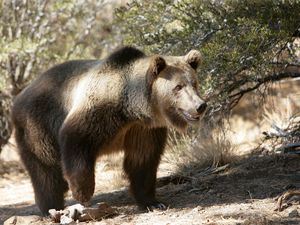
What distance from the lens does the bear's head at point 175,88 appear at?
6.05 m

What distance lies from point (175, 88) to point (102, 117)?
0.79 meters

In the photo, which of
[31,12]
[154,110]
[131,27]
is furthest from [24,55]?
[154,110]

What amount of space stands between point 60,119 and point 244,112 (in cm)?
752

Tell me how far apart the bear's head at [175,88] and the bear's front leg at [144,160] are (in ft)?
1.41

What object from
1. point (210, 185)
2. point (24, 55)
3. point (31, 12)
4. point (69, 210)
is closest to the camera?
point (69, 210)

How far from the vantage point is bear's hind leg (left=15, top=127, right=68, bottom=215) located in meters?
6.93

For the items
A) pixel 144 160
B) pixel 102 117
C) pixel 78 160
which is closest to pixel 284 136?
pixel 144 160

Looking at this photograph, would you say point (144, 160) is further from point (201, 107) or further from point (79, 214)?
point (201, 107)

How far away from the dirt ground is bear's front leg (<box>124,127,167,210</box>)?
0.20 m

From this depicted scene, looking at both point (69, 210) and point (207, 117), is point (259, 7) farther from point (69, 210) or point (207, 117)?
point (69, 210)

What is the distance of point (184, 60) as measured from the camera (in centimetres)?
640

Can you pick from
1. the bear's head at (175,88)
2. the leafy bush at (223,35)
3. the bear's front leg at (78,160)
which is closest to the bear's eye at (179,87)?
the bear's head at (175,88)

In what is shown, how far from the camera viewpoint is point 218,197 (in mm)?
6844

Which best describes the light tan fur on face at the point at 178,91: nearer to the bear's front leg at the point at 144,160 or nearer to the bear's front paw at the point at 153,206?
the bear's front leg at the point at 144,160
